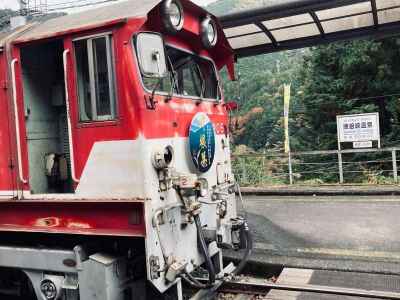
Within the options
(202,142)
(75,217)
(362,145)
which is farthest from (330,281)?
(362,145)

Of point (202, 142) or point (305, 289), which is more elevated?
point (202, 142)

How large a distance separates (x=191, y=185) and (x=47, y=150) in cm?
171

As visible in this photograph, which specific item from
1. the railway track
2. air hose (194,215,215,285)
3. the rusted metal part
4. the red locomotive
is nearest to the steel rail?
the railway track

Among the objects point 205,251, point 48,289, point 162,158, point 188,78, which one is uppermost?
A: point 188,78

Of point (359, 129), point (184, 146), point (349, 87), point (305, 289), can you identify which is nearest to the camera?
point (184, 146)

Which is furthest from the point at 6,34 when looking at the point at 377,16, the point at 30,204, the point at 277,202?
the point at 277,202

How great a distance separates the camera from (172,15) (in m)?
4.56

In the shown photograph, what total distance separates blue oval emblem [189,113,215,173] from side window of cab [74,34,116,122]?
1022 mm

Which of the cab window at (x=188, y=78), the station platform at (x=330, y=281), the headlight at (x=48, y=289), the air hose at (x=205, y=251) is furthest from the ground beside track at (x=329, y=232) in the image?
the headlight at (x=48, y=289)

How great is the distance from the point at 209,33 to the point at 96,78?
1.76 m

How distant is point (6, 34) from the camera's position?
5.11 metres

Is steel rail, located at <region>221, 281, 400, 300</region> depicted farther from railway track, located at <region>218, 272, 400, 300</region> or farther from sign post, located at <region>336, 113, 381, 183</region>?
sign post, located at <region>336, 113, 381, 183</region>

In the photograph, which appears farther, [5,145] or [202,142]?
[202,142]

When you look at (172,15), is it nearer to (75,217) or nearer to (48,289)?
(75,217)
